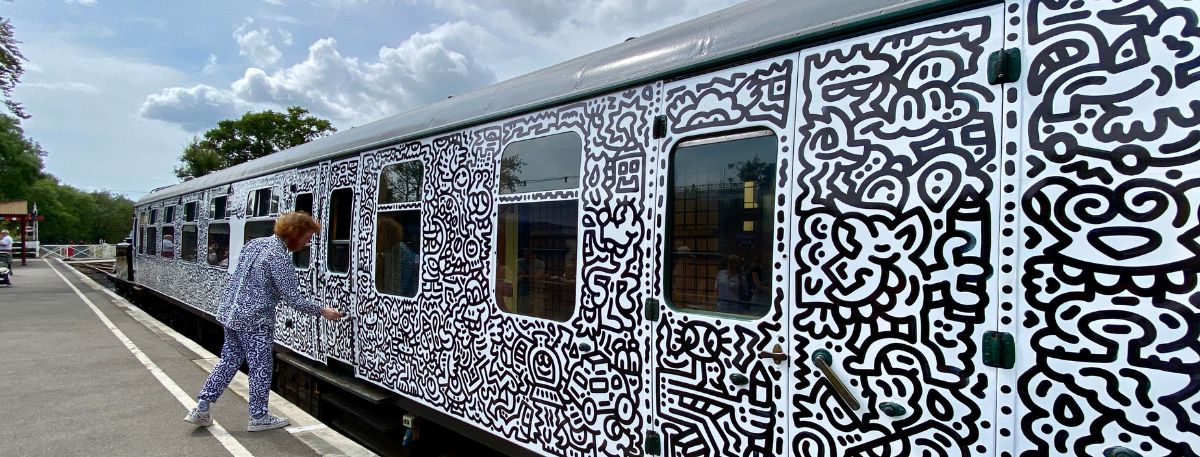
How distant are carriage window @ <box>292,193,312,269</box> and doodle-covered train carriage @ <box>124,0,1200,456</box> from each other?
2.82 metres

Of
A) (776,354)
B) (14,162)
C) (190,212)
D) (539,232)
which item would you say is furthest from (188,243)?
(14,162)

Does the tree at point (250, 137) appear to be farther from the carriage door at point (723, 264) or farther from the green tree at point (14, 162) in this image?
the carriage door at point (723, 264)

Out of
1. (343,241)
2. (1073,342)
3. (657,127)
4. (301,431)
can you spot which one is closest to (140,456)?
(301,431)

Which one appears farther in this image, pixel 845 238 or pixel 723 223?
pixel 723 223

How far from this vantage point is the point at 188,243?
35.3 feet

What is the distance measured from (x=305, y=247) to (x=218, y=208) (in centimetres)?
390

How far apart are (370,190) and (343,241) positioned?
68 centimetres

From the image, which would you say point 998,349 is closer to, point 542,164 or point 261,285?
point 542,164

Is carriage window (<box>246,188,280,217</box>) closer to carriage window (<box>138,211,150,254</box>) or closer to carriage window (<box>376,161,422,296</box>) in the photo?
carriage window (<box>376,161,422,296</box>)

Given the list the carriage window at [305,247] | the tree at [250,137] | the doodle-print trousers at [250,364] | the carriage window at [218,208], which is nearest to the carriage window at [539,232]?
the doodle-print trousers at [250,364]

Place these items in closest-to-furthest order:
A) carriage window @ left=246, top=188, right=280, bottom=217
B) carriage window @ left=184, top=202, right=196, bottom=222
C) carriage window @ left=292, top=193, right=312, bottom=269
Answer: carriage window @ left=292, top=193, right=312, bottom=269 → carriage window @ left=246, top=188, right=280, bottom=217 → carriage window @ left=184, top=202, right=196, bottom=222

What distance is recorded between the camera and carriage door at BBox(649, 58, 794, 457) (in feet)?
8.21

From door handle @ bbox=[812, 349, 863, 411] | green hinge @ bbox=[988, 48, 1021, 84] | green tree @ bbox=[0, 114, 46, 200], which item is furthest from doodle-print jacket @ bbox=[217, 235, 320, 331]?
green tree @ bbox=[0, 114, 46, 200]

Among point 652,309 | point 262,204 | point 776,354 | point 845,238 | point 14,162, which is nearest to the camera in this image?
point 845,238
